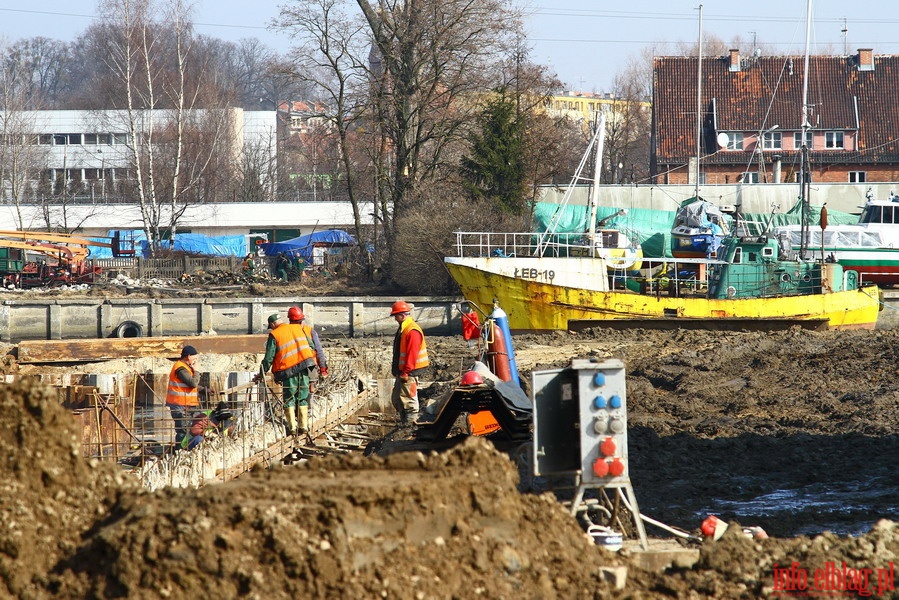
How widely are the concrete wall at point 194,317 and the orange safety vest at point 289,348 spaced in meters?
16.1

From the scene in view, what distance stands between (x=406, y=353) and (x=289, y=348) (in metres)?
1.35

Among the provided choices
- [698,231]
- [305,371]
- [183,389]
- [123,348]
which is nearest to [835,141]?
[698,231]

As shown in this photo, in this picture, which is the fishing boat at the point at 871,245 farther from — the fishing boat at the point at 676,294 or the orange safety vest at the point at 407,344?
the orange safety vest at the point at 407,344

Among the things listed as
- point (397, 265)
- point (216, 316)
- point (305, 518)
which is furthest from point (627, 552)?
point (397, 265)

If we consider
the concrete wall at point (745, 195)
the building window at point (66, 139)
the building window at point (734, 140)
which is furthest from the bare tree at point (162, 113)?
the building window at point (734, 140)

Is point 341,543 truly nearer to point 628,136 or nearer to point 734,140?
point 734,140

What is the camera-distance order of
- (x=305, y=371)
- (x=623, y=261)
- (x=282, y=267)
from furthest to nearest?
(x=282, y=267), (x=623, y=261), (x=305, y=371)

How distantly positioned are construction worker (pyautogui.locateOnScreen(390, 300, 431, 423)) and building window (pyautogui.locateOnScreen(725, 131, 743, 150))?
135 ft

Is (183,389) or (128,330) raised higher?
(183,389)

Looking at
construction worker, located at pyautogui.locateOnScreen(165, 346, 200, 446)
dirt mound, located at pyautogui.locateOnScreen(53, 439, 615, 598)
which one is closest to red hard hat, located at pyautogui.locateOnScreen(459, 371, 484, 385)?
construction worker, located at pyautogui.locateOnScreen(165, 346, 200, 446)

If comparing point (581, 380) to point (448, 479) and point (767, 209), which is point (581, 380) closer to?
point (448, 479)

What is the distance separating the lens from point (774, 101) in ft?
169

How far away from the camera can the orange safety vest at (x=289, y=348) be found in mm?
11922

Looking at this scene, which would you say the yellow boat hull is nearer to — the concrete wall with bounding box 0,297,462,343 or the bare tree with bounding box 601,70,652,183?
the concrete wall with bounding box 0,297,462,343
